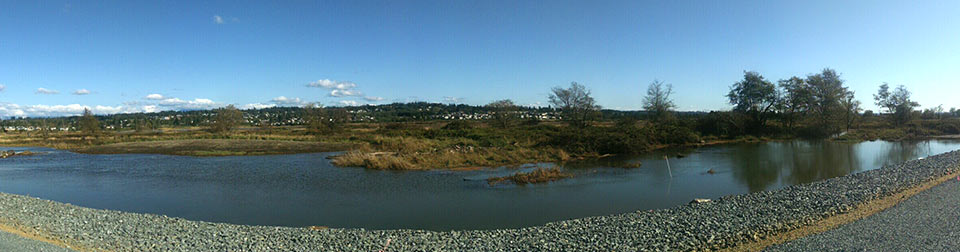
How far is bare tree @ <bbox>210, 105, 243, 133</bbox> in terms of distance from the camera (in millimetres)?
65625

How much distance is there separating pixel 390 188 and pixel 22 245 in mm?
11258

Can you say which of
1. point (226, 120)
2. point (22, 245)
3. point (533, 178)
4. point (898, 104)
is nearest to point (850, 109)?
point (898, 104)

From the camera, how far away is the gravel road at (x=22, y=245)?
28.6ft

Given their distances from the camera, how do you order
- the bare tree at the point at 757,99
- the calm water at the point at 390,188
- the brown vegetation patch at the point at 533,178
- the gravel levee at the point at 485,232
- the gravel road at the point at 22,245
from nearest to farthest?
the gravel road at the point at 22,245
the gravel levee at the point at 485,232
the calm water at the point at 390,188
the brown vegetation patch at the point at 533,178
the bare tree at the point at 757,99

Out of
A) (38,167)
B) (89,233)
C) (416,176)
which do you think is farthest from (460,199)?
(38,167)

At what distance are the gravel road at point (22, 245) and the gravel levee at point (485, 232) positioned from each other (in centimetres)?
86

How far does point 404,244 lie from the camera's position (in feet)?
32.8

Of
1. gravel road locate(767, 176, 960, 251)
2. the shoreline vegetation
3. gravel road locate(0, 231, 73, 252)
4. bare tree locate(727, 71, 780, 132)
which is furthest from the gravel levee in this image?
bare tree locate(727, 71, 780, 132)

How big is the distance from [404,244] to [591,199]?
838cm

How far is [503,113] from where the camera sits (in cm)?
7300

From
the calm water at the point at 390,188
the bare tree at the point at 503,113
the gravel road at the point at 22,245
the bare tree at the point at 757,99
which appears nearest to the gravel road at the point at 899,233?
the calm water at the point at 390,188

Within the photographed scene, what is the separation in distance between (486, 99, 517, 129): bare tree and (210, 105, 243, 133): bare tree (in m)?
38.2

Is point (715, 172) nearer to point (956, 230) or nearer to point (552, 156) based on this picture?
point (552, 156)

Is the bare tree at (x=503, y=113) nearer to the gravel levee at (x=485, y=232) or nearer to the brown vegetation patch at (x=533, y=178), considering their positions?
the brown vegetation patch at (x=533, y=178)
